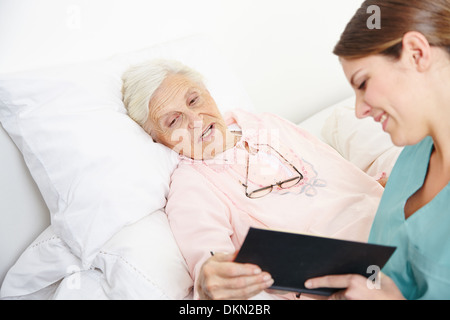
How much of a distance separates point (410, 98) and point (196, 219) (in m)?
0.60

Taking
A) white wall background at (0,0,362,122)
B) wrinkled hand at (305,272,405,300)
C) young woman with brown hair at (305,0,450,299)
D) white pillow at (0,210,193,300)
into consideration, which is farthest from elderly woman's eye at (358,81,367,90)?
→ white wall background at (0,0,362,122)

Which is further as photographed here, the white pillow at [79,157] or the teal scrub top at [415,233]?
the white pillow at [79,157]

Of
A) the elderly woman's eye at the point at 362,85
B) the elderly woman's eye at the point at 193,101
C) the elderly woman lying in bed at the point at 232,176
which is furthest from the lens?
the elderly woman's eye at the point at 193,101

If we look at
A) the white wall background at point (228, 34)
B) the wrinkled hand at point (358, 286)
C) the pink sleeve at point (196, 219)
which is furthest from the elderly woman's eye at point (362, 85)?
the white wall background at point (228, 34)

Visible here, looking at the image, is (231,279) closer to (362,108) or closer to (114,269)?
(114,269)

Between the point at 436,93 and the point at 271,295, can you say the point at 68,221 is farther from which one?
the point at 436,93

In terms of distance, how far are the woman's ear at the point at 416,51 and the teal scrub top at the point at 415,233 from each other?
25 cm

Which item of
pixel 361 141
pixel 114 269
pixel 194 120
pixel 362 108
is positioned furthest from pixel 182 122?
pixel 361 141

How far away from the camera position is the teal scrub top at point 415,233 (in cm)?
81

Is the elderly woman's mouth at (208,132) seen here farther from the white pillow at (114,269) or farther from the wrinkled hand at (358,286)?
the wrinkled hand at (358,286)

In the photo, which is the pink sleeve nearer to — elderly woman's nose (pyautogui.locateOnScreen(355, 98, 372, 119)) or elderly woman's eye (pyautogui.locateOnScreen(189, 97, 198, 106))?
elderly woman's eye (pyautogui.locateOnScreen(189, 97, 198, 106))

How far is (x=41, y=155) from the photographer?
1087 millimetres

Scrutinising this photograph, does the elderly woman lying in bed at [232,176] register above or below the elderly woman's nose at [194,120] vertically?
below
